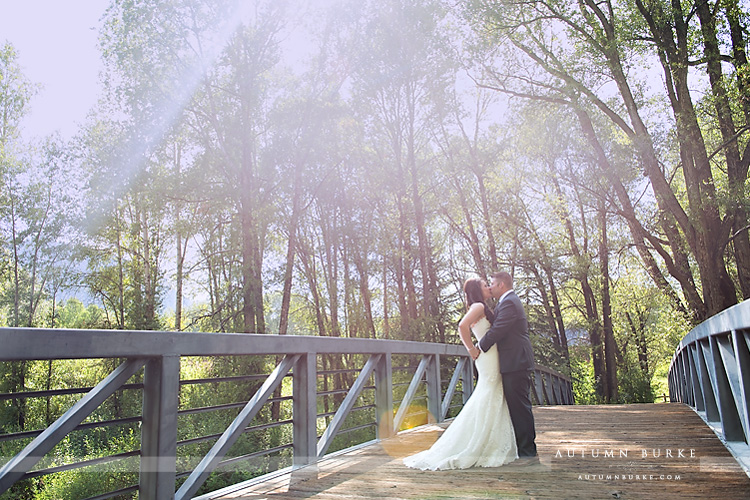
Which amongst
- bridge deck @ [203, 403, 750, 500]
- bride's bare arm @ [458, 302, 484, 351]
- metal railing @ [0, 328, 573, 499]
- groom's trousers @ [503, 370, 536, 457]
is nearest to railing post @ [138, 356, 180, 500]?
metal railing @ [0, 328, 573, 499]

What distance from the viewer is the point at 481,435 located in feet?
13.7

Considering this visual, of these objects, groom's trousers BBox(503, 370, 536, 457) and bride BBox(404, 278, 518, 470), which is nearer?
bride BBox(404, 278, 518, 470)

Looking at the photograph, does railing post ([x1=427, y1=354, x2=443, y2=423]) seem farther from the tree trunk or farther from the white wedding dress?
the tree trunk

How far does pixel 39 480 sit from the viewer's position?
18344 mm

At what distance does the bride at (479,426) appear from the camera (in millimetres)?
Result: 4055

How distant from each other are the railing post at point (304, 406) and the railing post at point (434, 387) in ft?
8.60

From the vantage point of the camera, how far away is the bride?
4.05 metres

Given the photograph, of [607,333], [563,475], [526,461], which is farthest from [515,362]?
[607,333]

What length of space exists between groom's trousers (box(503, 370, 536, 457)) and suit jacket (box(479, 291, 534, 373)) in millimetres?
77

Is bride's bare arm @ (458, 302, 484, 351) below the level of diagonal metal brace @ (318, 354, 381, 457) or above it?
above

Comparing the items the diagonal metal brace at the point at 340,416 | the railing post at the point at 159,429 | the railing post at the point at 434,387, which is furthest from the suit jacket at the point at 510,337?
the railing post at the point at 159,429

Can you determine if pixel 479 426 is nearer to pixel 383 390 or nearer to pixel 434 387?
pixel 383 390

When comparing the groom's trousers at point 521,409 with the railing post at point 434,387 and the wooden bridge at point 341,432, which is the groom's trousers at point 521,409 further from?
the railing post at point 434,387

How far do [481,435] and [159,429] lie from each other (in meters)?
2.37
